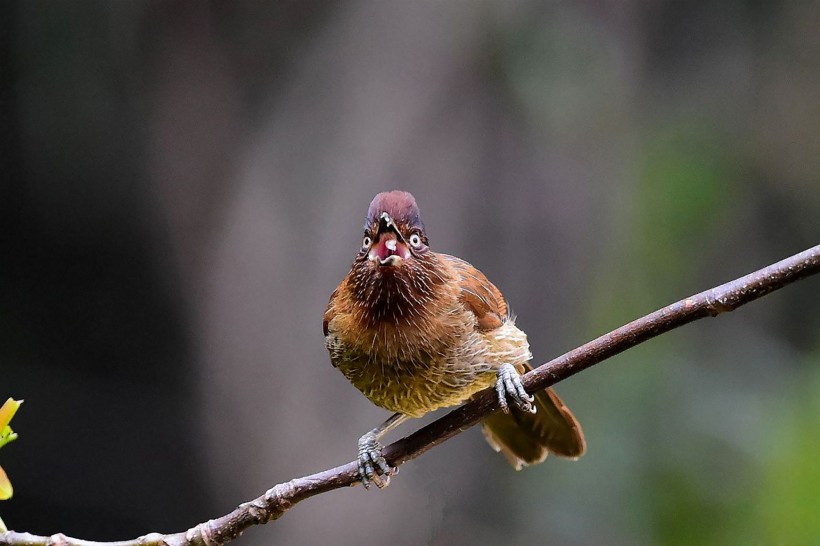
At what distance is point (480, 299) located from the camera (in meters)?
3.02

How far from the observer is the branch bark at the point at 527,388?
6.32 feet

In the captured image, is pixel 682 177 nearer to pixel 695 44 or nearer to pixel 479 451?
pixel 695 44

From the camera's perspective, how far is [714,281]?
5828mm

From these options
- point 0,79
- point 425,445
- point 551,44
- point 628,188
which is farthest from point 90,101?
point 425,445

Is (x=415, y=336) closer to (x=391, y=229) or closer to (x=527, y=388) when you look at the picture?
(x=391, y=229)

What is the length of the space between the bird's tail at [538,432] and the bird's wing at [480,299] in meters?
0.39

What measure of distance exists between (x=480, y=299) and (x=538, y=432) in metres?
0.68

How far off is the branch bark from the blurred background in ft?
8.59

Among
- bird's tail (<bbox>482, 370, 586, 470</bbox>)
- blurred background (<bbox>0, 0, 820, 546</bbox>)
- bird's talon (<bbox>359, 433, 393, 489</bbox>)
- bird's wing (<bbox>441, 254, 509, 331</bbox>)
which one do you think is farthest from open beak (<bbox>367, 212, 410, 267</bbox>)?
blurred background (<bbox>0, 0, 820, 546</bbox>)

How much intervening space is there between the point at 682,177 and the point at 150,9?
331cm

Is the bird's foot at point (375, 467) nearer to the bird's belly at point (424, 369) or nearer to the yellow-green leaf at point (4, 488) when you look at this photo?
the bird's belly at point (424, 369)

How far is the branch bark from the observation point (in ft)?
6.32

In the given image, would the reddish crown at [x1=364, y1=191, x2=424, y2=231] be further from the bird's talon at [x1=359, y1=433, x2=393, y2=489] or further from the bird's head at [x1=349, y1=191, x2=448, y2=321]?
the bird's talon at [x1=359, y1=433, x2=393, y2=489]

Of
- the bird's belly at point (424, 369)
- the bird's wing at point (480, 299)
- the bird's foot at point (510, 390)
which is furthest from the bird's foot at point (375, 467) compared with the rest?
the bird's wing at point (480, 299)
